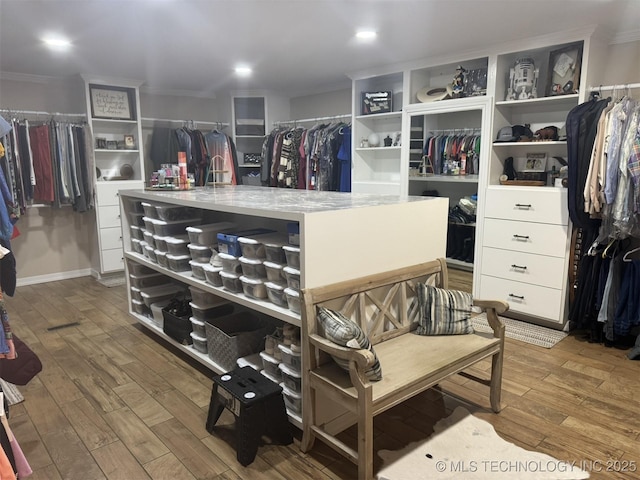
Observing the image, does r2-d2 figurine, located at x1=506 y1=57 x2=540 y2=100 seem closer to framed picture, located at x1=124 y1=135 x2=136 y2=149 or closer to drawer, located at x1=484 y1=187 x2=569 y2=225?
drawer, located at x1=484 y1=187 x2=569 y2=225

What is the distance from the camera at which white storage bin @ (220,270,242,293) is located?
2.55m

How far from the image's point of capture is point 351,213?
2.11 m

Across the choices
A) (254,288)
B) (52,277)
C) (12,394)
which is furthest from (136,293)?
(52,277)

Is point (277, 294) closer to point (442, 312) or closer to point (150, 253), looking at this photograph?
point (442, 312)

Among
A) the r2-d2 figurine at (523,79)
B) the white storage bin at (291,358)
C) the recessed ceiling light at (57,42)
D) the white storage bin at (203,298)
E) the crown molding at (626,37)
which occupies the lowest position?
the white storage bin at (291,358)

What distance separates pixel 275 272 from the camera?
2.30 m

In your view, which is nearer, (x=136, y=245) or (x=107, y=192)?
(x=136, y=245)

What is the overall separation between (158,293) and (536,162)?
11.0 ft

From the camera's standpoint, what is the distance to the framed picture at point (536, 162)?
3855 millimetres

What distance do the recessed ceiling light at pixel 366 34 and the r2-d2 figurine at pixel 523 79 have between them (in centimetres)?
124

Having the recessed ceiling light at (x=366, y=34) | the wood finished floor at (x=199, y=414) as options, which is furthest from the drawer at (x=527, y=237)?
the recessed ceiling light at (x=366, y=34)

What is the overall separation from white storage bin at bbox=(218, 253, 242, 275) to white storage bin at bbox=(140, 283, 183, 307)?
115cm

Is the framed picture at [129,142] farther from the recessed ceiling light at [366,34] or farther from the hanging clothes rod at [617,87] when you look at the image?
the hanging clothes rod at [617,87]

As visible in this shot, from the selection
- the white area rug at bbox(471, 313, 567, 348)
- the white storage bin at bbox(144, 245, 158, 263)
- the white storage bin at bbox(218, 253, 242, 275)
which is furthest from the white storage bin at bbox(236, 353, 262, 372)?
the white area rug at bbox(471, 313, 567, 348)
